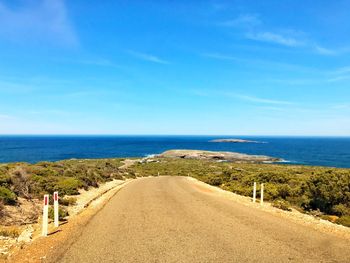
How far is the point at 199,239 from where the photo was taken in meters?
8.30

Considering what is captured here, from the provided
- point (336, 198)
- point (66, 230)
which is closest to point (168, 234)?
point (66, 230)

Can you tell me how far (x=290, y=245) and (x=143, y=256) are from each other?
3941mm

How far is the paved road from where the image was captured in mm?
6863

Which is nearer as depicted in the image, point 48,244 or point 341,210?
point 48,244

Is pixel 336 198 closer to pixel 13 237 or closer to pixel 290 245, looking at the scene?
pixel 290 245

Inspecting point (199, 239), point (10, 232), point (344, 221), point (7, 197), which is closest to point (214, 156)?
point (344, 221)

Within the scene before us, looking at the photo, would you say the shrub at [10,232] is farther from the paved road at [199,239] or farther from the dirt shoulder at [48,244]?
the paved road at [199,239]

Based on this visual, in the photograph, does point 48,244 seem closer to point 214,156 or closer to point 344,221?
point 344,221

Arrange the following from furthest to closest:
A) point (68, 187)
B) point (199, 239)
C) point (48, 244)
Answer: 1. point (68, 187)
2. point (199, 239)
3. point (48, 244)

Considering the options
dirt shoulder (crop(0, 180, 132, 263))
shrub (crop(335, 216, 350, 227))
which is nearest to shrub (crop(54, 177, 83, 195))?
dirt shoulder (crop(0, 180, 132, 263))

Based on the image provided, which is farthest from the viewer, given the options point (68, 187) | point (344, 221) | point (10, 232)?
point (68, 187)

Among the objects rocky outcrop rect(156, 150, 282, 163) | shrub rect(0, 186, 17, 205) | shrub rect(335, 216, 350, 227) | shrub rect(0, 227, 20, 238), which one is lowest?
rocky outcrop rect(156, 150, 282, 163)

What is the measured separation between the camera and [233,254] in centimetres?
703

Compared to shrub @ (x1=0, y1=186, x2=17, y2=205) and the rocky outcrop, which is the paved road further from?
the rocky outcrop
